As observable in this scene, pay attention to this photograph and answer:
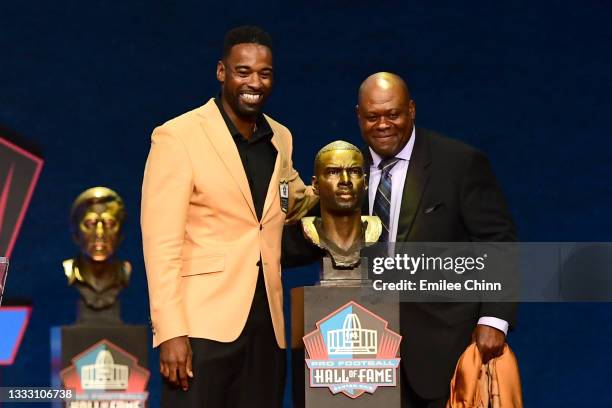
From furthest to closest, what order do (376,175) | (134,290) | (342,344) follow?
(134,290) < (376,175) < (342,344)

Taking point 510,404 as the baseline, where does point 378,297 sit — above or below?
above

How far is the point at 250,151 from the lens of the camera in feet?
15.6

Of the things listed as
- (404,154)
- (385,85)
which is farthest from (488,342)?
(385,85)

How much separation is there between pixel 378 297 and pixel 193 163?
2.43 ft

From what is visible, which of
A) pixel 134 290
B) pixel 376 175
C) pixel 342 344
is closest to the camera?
pixel 342 344

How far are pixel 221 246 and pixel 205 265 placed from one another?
8 cm

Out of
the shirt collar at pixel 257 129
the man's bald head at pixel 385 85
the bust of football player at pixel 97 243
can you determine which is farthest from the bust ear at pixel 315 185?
the bust of football player at pixel 97 243

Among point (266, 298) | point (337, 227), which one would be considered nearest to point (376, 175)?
point (337, 227)

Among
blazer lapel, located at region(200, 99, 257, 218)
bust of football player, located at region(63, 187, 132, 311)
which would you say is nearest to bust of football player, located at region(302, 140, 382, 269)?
blazer lapel, located at region(200, 99, 257, 218)

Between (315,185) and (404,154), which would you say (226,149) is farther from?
(404,154)

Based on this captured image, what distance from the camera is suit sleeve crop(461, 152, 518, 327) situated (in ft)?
15.9

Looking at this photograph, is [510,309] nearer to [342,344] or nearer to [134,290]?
[342,344]

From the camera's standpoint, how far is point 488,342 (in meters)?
4.73

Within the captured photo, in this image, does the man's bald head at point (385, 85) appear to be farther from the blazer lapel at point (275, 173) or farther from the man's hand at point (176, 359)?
the man's hand at point (176, 359)
